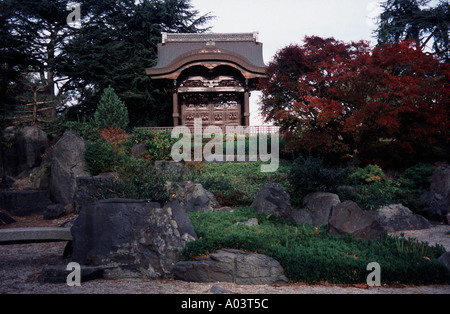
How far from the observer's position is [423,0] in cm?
2275

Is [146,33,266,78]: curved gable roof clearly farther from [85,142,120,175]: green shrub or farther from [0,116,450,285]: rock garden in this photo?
[0,116,450,285]: rock garden

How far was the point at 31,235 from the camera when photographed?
5434 mm

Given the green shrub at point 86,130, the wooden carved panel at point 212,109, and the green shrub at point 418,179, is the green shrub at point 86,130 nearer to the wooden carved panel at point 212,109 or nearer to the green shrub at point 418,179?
the wooden carved panel at point 212,109

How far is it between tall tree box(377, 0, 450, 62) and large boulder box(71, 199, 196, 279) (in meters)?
20.6

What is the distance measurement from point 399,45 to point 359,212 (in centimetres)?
697

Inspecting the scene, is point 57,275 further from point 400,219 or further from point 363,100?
point 363,100

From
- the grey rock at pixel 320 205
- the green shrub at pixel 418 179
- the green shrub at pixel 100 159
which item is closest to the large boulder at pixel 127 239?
the grey rock at pixel 320 205

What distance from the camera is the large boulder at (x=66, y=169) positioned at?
36.4 feet

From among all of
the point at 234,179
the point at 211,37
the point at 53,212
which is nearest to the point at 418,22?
the point at 211,37

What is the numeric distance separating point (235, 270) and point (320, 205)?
14.1 ft

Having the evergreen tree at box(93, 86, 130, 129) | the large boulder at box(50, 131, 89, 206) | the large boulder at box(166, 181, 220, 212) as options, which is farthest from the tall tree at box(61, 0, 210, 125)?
the large boulder at box(166, 181, 220, 212)

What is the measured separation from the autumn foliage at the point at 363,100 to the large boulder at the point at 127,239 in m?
7.00

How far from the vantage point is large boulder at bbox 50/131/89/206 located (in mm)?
11094

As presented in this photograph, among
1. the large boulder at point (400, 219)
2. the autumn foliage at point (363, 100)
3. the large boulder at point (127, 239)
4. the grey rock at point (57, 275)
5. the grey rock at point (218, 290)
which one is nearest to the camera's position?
the grey rock at point (218, 290)
